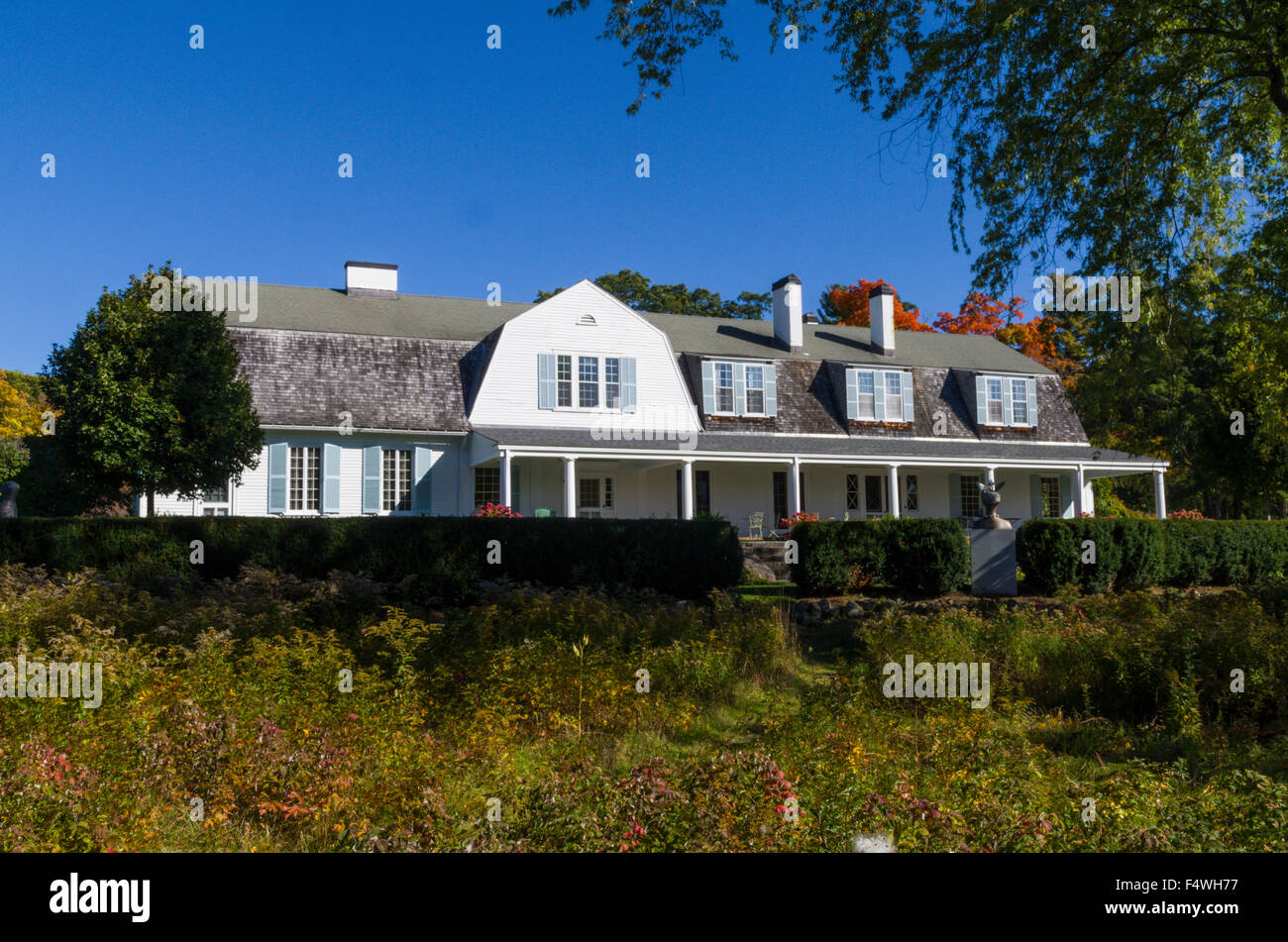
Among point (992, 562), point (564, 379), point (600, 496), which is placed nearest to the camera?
point (992, 562)

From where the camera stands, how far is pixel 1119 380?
417 inches

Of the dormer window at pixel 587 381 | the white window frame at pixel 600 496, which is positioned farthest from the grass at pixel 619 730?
the white window frame at pixel 600 496

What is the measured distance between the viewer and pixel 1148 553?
15539 mm

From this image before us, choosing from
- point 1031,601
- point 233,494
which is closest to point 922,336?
point 1031,601

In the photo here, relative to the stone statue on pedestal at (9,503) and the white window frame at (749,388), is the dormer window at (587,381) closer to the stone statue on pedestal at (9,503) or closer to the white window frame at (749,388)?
the white window frame at (749,388)

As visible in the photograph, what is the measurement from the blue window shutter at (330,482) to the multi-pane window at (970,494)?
19.0 m

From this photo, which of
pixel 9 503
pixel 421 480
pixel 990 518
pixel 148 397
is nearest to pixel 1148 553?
pixel 990 518

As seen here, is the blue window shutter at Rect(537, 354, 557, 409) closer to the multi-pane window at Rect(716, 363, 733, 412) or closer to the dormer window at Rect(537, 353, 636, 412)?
the dormer window at Rect(537, 353, 636, 412)

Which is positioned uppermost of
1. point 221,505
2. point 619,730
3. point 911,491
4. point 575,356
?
point 575,356

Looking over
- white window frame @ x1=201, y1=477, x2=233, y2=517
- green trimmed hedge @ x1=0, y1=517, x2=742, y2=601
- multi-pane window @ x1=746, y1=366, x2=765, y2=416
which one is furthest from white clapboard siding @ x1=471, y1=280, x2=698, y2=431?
green trimmed hedge @ x1=0, y1=517, x2=742, y2=601

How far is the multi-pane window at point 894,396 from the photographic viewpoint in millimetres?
27434

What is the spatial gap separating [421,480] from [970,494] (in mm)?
17448

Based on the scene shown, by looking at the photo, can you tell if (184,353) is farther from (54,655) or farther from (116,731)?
(116,731)

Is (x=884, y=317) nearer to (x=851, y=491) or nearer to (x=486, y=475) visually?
(x=851, y=491)
